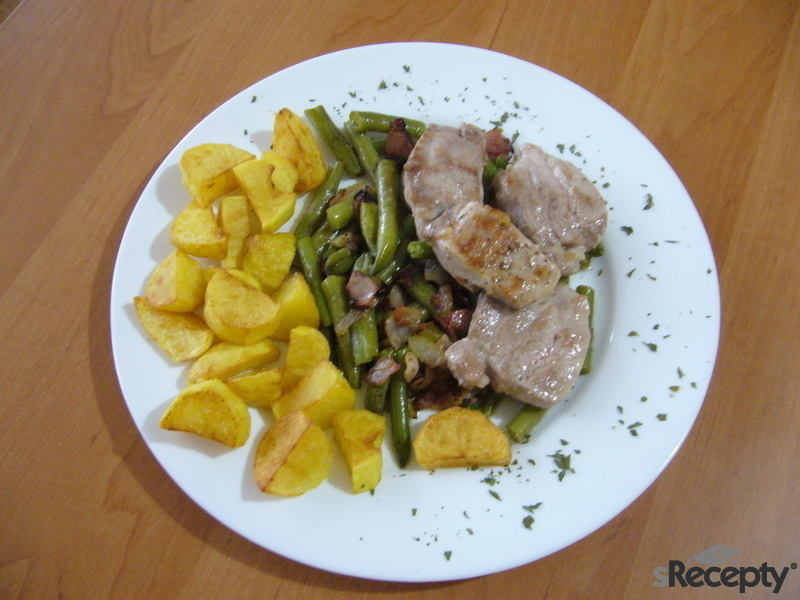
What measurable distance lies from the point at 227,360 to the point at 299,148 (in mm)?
1134

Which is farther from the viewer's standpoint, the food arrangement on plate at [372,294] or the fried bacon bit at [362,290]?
the fried bacon bit at [362,290]

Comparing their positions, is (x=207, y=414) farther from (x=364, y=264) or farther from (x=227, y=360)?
(x=364, y=264)

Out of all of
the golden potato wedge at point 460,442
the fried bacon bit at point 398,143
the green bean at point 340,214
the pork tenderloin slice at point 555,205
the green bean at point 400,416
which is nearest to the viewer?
the golden potato wedge at point 460,442

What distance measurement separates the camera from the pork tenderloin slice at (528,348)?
7.72ft

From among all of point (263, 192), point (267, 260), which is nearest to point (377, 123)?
point (263, 192)

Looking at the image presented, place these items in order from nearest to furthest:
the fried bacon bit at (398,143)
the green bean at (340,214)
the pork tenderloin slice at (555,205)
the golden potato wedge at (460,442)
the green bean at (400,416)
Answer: the golden potato wedge at (460,442) < the green bean at (400,416) < the pork tenderloin slice at (555,205) < the green bean at (340,214) < the fried bacon bit at (398,143)

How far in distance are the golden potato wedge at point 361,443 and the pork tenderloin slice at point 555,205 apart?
119 cm

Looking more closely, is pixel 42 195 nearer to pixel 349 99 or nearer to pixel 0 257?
pixel 0 257

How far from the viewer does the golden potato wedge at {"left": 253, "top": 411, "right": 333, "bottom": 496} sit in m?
2.08

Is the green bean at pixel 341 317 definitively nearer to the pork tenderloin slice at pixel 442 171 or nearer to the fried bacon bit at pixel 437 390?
the fried bacon bit at pixel 437 390

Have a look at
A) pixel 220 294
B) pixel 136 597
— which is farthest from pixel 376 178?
pixel 136 597

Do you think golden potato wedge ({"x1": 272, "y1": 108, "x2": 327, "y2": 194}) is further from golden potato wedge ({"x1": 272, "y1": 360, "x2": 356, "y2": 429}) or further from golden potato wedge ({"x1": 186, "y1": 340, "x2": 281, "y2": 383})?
golden potato wedge ({"x1": 272, "y1": 360, "x2": 356, "y2": 429})

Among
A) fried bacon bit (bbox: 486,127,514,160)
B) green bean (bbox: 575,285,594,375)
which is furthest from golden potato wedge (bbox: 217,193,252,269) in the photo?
green bean (bbox: 575,285,594,375)

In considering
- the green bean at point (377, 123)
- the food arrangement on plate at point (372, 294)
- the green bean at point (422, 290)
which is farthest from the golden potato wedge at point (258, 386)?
the green bean at point (377, 123)
